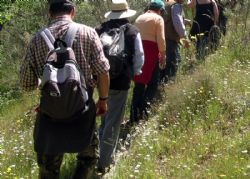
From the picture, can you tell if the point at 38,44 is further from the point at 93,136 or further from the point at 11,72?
the point at 11,72

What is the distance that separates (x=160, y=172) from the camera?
15.7 feet

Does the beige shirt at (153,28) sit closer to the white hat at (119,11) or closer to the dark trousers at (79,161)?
the white hat at (119,11)

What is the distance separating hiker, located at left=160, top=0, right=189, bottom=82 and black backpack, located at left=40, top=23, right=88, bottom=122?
3.50 metres

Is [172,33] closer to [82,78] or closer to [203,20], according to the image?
[203,20]

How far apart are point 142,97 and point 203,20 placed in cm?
257

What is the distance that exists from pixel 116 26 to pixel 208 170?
6.27ft

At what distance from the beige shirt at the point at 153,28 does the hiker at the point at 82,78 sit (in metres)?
2.31

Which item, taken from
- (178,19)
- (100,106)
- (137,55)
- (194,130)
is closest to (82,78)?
(100,106)

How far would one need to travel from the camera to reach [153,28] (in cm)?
639

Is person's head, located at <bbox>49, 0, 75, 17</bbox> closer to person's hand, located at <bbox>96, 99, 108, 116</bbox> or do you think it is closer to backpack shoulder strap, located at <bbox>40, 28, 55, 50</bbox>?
backpack shoulder strap, located at <bbox>40, 28, 55, 50</bbox>

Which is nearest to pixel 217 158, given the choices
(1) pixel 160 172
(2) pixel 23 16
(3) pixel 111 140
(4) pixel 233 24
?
(1) pixel 160 172

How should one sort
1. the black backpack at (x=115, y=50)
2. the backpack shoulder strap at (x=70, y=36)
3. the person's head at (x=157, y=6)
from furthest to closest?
1. the person's head at (x=157, y=6)
2. the black backpack at (x=115, y=50)
3. the backpack shoulder strap at (x=70, y=36)

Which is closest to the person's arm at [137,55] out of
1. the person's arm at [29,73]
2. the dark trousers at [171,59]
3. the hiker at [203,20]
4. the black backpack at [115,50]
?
the black backpack at [115,50]

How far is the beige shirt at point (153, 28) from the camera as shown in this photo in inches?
250
